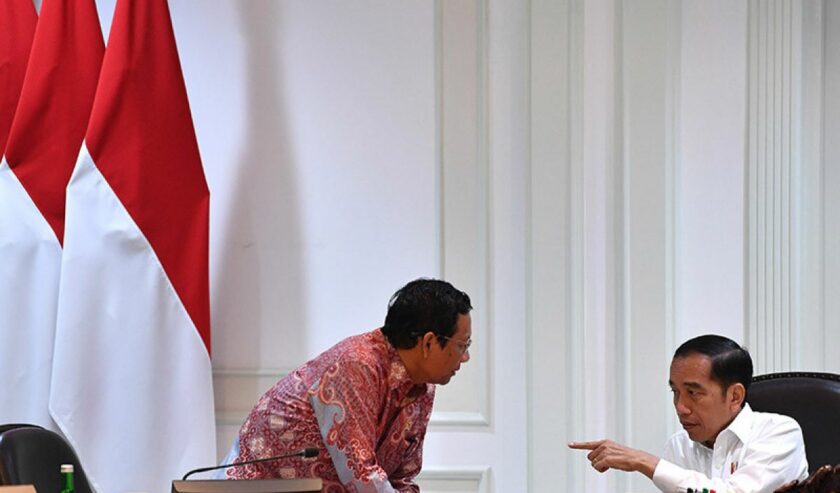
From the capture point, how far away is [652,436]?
13.0 ft

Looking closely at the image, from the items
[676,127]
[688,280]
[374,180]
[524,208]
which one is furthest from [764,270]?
[374,180]

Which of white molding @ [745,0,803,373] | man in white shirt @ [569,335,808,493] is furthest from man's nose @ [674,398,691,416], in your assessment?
white molding @ [745,0,803,373]

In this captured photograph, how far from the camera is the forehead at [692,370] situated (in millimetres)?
3109

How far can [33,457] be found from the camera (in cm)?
272

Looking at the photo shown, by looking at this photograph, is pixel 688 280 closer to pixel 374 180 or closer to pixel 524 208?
pixel 524 208

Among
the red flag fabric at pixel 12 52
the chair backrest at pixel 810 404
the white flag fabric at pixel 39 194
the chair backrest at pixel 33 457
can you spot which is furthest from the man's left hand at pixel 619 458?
the red flag fabric at pixel 12 52

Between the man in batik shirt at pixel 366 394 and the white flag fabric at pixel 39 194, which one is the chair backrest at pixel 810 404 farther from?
the white flag fabric at pixel 39 194

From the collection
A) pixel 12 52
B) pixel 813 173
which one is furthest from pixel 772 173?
pixel 12 52

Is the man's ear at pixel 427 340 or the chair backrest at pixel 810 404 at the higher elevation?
the man's ear at pixel 427 340

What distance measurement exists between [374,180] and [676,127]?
108 centimetres

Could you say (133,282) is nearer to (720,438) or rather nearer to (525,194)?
(525,194)

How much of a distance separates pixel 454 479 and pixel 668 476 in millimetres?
1238

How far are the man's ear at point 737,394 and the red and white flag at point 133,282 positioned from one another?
1778 mm

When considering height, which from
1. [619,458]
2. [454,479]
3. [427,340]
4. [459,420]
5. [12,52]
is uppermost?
[12,52]
